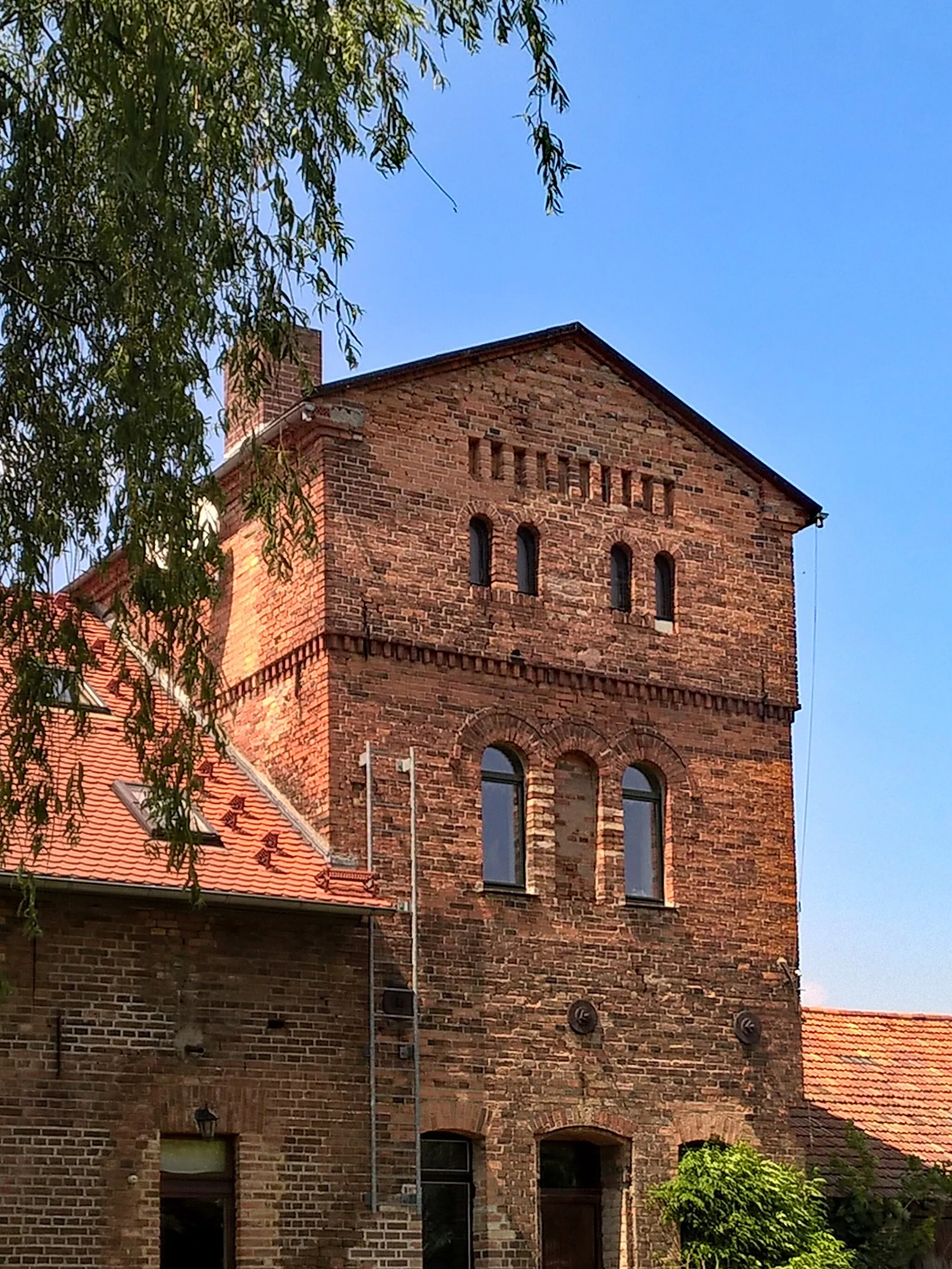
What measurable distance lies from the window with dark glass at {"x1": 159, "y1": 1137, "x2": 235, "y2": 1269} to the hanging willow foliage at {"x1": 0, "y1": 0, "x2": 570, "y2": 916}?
6.74 meters

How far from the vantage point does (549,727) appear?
22.0 metres

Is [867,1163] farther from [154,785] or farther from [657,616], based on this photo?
[154,785]

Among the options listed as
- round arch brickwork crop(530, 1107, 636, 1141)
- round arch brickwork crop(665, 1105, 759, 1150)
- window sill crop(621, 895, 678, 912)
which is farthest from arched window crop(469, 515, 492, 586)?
round arch brickwork crop(665, 1105, 759, 1150)

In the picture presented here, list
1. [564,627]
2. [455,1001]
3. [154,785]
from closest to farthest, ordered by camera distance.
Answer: [154,785]
[455,1001]
[564,627]

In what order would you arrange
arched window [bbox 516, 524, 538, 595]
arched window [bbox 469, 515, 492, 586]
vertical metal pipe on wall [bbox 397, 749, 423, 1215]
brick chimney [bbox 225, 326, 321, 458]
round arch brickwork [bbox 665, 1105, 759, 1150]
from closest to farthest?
1. vertical metal pipe on wall [bbox 397, 749, 423, 1215]
2. round arch brickwork [bbox 665, 1105, 759, 1150]
3. arched window [bbox 469, 515, 492, 586]
4. arched window [bbox 516, 524, 538, 595]
5. brick chimney [bbox 225, 326, 321, 458]

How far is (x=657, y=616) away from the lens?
76.1 feet

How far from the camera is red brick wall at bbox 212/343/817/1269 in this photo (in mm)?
20750

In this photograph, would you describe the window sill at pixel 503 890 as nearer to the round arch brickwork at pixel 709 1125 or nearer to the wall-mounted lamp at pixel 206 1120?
the round arch brickwork at pixel 709 1125

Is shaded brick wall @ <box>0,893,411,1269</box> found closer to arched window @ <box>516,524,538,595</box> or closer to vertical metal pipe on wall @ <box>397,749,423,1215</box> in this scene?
vertical metal pipe on wall @ <box>397,749,423,1215</box>

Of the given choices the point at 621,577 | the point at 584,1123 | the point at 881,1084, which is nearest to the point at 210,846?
the point at 584,1123

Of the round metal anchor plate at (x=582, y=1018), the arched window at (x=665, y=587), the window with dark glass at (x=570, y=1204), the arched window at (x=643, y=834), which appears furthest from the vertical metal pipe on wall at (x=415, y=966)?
the arched window at (x=665, y=587)

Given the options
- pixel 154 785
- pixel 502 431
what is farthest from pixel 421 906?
pixel 154 785

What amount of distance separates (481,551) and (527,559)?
0.54 metres

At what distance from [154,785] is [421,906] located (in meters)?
7.78
